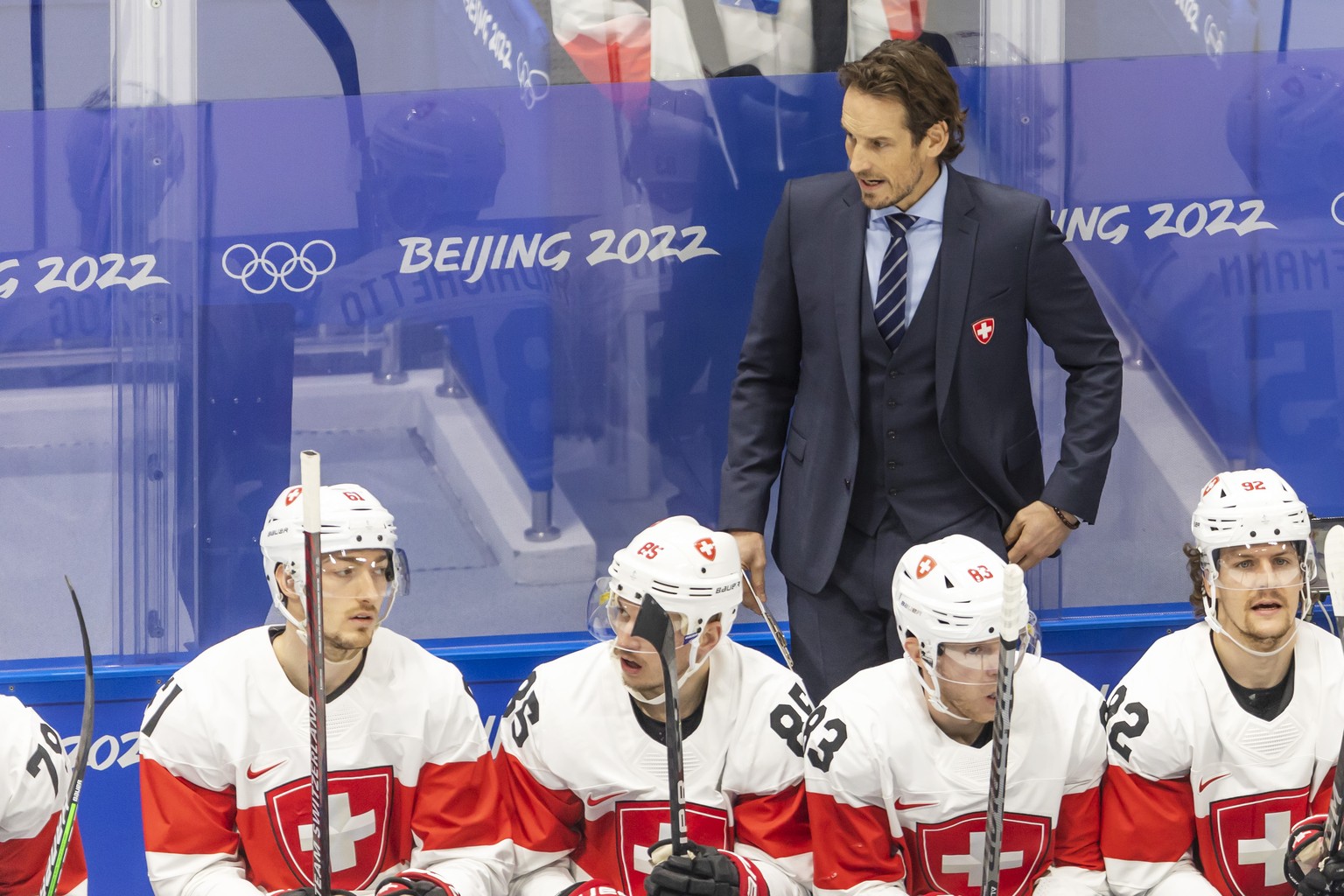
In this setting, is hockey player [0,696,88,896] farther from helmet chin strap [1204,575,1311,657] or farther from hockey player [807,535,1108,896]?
helmet chin strap [1204,575,1311,657]

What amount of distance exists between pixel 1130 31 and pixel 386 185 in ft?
5.75

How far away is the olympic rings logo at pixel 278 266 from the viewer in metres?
3.96

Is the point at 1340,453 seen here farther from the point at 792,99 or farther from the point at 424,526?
the point at 424,526

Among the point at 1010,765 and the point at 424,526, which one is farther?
the point at 424,526

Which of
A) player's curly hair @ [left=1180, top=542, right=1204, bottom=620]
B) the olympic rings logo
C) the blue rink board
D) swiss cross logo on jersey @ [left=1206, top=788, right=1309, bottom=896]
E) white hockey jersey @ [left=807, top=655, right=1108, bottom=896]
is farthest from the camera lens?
the olympic rings logo

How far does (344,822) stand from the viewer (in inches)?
117

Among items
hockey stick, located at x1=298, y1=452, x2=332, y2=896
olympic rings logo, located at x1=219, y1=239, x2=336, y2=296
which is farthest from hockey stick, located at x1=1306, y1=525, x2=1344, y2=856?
olympic rings logo, located at x1=219, y1=239, x2=336, y2=296

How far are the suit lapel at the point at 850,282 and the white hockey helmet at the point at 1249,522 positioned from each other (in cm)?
67

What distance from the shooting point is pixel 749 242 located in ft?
13.5

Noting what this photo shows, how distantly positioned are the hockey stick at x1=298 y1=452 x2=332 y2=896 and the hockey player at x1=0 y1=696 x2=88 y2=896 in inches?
17.8

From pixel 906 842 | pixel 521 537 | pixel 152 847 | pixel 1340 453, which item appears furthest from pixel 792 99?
pixel 152 847

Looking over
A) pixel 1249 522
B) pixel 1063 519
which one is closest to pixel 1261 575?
pixel 1249 522

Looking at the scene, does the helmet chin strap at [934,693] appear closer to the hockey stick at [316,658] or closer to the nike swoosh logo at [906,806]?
the nike swoosh logo at [906,806]

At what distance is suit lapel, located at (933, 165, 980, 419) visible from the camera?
3.33 m
